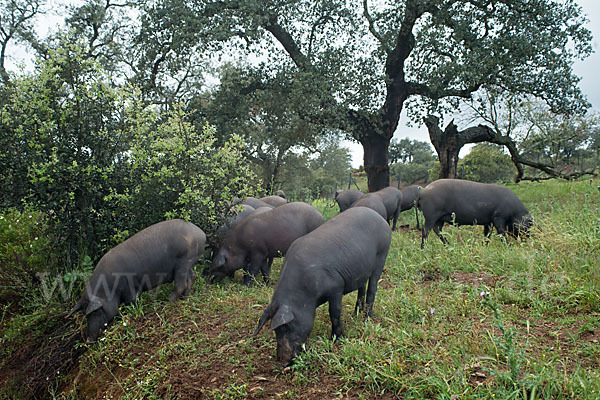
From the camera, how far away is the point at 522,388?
2.62 metres

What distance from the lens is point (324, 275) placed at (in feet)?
12.6

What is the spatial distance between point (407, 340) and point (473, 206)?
5.60 meters

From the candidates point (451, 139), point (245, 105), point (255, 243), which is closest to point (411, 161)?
point (451, 139)

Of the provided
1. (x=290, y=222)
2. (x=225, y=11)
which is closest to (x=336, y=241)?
(x=290, y=222)

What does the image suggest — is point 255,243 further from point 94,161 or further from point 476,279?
point 476,279

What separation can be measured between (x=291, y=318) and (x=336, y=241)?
991 mm

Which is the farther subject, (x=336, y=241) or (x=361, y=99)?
(x=361, y=99)

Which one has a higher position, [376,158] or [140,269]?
[376,158]

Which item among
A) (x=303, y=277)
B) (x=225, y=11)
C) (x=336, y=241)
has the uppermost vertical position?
(x=225, y=11)

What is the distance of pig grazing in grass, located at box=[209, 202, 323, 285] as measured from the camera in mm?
6441

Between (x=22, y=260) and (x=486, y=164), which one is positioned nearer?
(x=22, y=260)

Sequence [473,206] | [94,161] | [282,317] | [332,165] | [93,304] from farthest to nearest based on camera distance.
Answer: [332,165] < [473,206] < [94,161] < [93,304] < [282,317]

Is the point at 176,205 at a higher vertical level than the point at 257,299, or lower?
higher

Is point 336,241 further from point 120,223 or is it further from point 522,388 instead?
point 120,223
